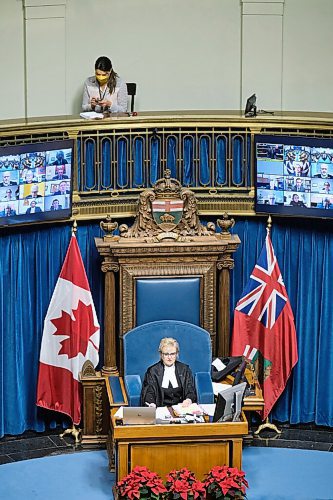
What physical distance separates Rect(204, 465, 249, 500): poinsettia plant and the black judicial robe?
1.05 metres

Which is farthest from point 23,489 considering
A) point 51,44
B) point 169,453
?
point 51,44

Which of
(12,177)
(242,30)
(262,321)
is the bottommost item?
(262,321)

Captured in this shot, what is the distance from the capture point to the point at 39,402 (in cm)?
1886

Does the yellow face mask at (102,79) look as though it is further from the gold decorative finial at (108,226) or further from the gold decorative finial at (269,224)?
the gold decorative finial at (269,224)

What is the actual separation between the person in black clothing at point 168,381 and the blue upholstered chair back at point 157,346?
0.21m

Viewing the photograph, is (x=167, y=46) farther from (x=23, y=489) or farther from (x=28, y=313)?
(x=23, y=489)

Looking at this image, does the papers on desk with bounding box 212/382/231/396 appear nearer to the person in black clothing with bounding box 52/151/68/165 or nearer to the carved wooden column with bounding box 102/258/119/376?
the carved wooden column with bounding box 102/258/119/376

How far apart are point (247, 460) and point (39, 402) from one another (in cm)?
212

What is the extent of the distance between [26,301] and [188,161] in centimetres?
208

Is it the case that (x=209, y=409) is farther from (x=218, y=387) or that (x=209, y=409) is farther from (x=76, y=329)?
(x=76, y=329)

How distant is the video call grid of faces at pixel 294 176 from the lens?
18625 mm

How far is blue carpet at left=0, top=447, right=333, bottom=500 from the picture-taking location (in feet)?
57.4

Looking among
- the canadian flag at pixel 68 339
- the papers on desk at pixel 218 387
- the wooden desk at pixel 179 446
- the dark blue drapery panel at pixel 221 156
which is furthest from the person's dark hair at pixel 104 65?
the wooden desk at pixel 179 446

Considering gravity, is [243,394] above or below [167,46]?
below
